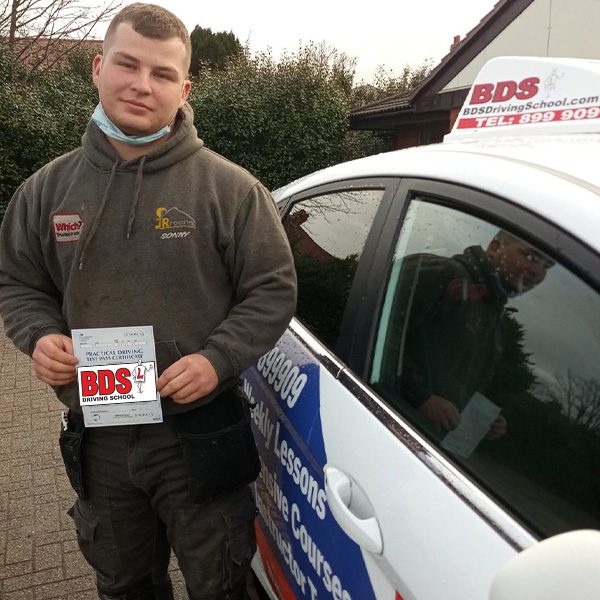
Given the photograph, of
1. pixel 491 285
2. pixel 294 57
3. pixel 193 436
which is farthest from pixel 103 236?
pixel 294 57

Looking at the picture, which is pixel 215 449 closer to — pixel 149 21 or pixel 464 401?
pixel 464 401

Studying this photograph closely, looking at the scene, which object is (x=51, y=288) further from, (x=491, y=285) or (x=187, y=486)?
(x=491, y=285)

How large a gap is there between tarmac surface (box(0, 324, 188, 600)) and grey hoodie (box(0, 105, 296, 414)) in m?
1.33

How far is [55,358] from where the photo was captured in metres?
1.48

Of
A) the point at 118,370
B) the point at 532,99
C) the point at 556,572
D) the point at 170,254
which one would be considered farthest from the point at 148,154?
the point at 556,572

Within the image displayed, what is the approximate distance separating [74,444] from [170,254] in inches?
24.8

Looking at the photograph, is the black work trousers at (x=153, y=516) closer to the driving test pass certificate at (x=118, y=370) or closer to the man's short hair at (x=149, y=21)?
the driving test pass certificate at (x=118, y=370)

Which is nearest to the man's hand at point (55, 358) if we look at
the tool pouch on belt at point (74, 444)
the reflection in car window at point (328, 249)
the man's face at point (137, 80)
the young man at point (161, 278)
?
the young man at point (161, 278)

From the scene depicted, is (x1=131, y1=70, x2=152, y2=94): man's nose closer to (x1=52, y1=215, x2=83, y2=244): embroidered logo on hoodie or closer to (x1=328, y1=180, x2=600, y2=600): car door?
(x1=52, y1=215, x2=83, y2=244): embroidered logo on hoodie

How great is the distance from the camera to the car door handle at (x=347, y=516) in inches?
44.6

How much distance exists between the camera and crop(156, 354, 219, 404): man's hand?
4.71 feet

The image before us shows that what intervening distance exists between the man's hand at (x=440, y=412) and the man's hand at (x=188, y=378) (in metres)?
0.54

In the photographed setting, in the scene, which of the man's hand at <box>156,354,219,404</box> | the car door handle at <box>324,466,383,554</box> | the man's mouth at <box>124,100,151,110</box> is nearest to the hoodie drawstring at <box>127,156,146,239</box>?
the man's mouth at <box>124,100,151,110</box>

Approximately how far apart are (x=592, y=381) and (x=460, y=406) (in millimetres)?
281
